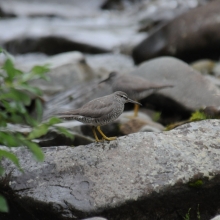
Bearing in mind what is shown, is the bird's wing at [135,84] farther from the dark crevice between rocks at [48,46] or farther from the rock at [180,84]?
the dark crevice between rocks at [48,46]

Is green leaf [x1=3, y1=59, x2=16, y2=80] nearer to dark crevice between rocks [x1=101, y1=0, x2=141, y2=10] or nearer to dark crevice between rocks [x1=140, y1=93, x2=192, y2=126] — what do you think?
dark crevice between rocks [x1=140, y1=93, x2=192, y2=126]

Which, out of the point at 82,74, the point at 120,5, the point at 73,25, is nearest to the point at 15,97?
the point at 82,74

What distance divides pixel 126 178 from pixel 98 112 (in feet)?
3.73

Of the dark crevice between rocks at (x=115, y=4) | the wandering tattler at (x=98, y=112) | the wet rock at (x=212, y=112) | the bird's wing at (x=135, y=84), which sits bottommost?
the dark crevice between rocks at (x=115, y=4)

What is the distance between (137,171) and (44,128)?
229cm

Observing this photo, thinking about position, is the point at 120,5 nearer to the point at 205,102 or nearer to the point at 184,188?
the point at 205,102

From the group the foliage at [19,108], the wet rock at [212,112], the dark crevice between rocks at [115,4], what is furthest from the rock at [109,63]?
the foliage at [19,108]

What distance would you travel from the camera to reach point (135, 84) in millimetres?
9859

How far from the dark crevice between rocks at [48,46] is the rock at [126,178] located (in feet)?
37.0

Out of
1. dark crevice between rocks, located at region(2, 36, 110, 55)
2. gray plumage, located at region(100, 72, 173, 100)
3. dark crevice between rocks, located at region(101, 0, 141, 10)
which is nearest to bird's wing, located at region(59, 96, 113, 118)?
gray plumage, located at region(100, 72, 173, 100)

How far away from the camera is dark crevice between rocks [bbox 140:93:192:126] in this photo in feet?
33.1

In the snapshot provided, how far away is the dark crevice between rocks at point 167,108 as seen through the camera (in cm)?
1009

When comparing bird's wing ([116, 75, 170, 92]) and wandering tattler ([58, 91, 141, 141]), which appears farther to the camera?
bird's wing ([116, 75, 170, 92])

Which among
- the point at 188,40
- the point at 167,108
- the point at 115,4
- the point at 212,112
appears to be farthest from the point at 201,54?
the point at 115,4
